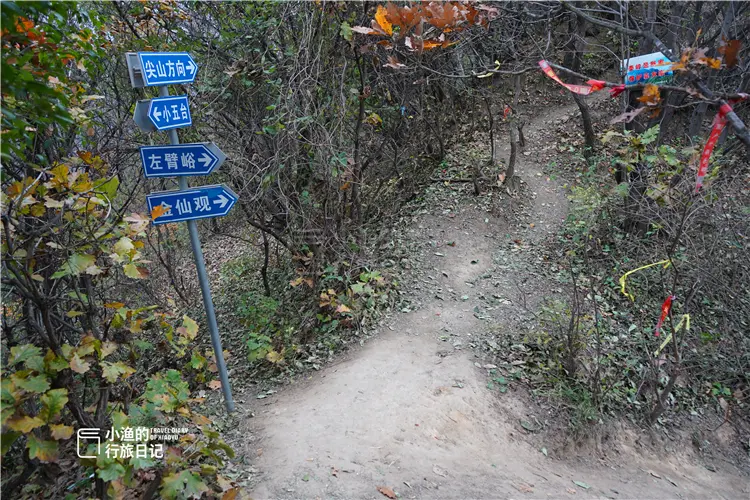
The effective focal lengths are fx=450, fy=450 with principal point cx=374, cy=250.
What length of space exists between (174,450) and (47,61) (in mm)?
2443

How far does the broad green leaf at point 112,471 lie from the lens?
2301 mm

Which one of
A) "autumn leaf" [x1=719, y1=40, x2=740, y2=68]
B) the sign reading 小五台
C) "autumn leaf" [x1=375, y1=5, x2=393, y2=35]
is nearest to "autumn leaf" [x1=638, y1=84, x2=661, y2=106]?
"autumn leaf" [x1=719, y1=40, x2=740, y2=68]

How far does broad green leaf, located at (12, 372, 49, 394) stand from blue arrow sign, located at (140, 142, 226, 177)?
1635mm

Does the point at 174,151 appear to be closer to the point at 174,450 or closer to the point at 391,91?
the point at 174,450

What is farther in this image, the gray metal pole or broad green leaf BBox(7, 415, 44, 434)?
the gray metal pole

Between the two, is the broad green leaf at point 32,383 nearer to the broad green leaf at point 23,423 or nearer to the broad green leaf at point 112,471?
the broad green leaf at point 23,423

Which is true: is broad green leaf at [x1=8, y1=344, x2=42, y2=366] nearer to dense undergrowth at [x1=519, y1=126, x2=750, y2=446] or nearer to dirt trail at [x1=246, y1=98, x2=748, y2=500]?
dirt trail at [x1=246, y1=98, x2=748, y2=500]

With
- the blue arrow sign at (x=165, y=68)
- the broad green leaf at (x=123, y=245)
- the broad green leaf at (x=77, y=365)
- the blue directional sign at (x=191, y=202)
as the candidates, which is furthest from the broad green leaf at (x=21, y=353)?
the blue arrow sign at (x=165, y=68)

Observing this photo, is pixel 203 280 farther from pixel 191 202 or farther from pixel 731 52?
pixel 731 52

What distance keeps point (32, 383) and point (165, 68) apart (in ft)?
7.43

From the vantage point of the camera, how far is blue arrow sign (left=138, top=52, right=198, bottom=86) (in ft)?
10.2

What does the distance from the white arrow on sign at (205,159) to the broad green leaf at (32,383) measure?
1.85 meters

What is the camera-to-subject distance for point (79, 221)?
8.40ft

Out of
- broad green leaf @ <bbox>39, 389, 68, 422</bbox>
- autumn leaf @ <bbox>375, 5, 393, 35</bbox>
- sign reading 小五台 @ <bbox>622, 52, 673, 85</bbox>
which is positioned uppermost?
autumn leaf @ <bbox>375, 5, 393, 35</bbox>
